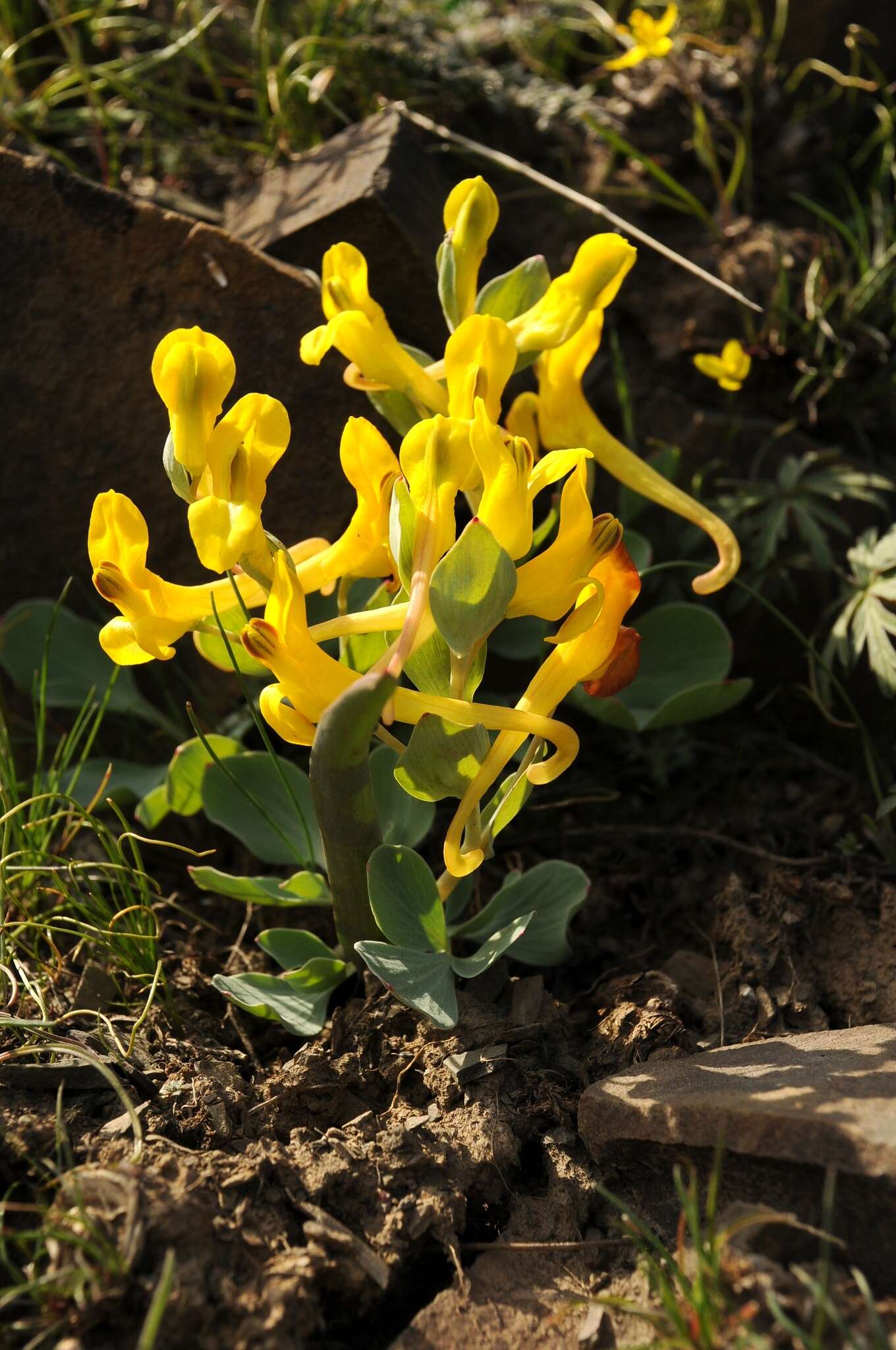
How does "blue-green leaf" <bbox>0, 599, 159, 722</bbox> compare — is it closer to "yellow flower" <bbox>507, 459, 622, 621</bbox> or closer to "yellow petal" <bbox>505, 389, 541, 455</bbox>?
"yellow petal" <bbox>505, 389, 541, 455</bbox>

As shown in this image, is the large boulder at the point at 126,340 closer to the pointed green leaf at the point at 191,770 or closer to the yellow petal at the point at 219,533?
the pointed green leaf at the point at 191,770

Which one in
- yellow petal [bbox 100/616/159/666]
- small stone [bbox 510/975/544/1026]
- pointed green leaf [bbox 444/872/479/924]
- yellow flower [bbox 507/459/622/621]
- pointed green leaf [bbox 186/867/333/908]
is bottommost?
small stone [bbox 510/975/544/1026]

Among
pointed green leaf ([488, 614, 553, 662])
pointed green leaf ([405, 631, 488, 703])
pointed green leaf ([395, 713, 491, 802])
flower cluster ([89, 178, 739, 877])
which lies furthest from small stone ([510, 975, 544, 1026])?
pointed green leaf ([488, 614, 553, 662])

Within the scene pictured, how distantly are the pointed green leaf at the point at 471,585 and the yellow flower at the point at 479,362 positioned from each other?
0.79 ft

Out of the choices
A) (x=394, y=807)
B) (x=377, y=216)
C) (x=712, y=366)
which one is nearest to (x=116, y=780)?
(x=394, y=807)

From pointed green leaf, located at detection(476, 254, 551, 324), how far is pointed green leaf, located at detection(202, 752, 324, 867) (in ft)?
2.47

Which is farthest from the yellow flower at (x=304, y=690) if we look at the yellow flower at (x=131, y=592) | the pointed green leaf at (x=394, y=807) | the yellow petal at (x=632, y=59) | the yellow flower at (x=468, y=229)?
the yellow petal at (x=632, y=59)

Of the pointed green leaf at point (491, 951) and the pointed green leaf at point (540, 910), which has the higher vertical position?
the pointed green leaf at point (491, 951)

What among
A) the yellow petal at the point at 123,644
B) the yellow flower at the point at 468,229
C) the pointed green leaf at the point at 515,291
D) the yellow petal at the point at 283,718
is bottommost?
the yellow petal at the point at 283,718

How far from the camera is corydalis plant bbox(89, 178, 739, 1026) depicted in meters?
1.22

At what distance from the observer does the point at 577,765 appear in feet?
6.56

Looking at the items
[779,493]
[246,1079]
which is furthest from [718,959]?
[779,493]

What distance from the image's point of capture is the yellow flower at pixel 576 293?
151 cm

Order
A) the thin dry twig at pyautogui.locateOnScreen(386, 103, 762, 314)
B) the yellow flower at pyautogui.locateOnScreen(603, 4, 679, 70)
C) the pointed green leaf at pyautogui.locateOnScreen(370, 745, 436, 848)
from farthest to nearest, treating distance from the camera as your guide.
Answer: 1. the yellow flower at pyautogui.locateOnScreen(603, 4, 679, 70)
2. the thin dry twig at pyautogui.locateOnScreen(386, 103, 762, 314)
3. the pointed green leaf at pyautogui.locateOnScreen(370, 745, 436, 848)
